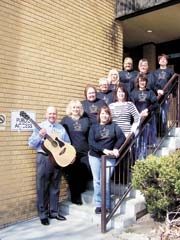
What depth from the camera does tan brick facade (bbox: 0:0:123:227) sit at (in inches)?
208

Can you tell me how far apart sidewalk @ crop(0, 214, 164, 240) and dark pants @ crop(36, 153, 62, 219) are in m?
0.20

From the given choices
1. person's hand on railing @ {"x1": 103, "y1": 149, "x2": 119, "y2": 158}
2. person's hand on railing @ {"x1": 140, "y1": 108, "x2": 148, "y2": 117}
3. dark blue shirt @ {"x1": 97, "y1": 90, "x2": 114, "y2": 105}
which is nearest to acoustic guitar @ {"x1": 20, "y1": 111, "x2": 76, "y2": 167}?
person's hand on railing @ {"x1": 103, "y1": 149, "x2": 119, "y2": 158}

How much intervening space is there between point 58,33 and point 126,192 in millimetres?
2911

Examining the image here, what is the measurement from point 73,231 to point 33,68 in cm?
255

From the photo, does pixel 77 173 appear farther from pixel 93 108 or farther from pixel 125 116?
pixel 125 116

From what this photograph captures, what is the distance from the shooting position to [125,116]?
5.71m

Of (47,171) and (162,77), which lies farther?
(162,77)

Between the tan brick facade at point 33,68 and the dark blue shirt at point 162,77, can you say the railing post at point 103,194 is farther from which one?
the dark blue shirt at point 162,77

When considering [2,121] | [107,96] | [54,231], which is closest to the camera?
[54,231]

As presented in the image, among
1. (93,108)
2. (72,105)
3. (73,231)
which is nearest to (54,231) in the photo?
(73,231)

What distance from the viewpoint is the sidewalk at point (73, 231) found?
15.7 ft

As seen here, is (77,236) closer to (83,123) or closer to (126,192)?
(126,192)

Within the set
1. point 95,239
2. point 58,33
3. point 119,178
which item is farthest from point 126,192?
point 58,33

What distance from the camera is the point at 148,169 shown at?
5094mm
